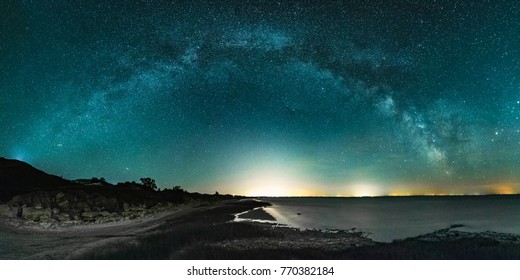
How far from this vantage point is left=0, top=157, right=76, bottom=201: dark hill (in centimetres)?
4401

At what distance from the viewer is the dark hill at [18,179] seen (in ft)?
144

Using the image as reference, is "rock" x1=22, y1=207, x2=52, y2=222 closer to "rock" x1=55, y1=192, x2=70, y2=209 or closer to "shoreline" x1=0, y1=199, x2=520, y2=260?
"rock" x1=55, y1=192, x2=70, y2=209

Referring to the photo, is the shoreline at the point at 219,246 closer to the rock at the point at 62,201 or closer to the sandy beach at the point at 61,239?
the sandy beach at the point at 61,239

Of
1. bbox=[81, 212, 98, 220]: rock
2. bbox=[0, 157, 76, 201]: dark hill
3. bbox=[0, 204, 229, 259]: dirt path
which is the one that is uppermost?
bbox=[0, 157, 76, 201]: dark hill

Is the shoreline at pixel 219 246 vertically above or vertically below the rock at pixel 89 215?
below

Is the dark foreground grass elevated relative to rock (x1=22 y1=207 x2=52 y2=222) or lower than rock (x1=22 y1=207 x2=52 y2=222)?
lower


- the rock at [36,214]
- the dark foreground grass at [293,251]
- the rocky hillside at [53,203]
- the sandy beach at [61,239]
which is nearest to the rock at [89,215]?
the rocky hillside at [53,203]

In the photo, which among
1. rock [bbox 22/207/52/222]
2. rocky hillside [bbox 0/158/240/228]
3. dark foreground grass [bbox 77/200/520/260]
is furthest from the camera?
rocky hillside [bbox 0/158/240/228]

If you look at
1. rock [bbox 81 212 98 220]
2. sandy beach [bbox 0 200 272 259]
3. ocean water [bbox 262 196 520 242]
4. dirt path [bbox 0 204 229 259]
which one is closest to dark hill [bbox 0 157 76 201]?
rock [bbox 81 212 98 220]
